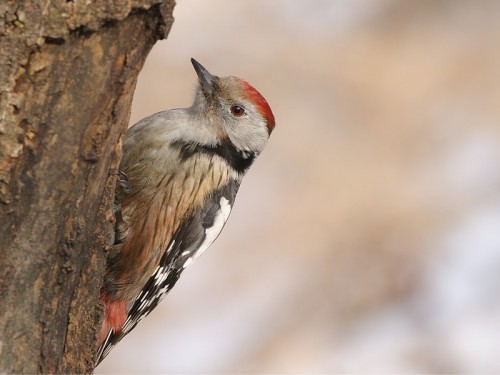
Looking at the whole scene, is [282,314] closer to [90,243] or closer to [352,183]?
[352,183]

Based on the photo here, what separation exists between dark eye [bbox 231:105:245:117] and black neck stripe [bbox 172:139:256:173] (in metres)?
0.21

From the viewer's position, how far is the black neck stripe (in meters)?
4.06

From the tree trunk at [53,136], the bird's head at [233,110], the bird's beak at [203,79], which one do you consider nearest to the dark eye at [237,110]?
the bird's head at [233,110]

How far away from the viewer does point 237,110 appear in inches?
180

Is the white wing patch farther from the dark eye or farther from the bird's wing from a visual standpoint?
the dark eye

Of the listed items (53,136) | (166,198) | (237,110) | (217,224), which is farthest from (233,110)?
(53,136)

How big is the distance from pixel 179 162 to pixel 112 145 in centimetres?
148

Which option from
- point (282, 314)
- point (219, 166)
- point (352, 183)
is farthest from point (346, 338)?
point (219, 166)

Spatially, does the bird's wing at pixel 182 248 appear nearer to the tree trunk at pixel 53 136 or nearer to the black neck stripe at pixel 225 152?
the black neck stripe at pixel 225 152

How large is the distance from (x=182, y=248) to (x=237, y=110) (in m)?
0.86

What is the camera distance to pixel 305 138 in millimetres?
8570

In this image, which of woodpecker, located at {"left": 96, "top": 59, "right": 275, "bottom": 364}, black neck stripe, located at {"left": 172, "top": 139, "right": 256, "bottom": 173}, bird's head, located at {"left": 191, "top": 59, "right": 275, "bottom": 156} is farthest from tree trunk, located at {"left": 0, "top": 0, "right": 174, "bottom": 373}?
bird's head, located at {"left": 191, "top": 59, "right": 275, "bottom": 156}

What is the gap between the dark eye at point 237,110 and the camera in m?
4.57

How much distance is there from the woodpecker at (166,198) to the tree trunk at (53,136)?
1.40m
